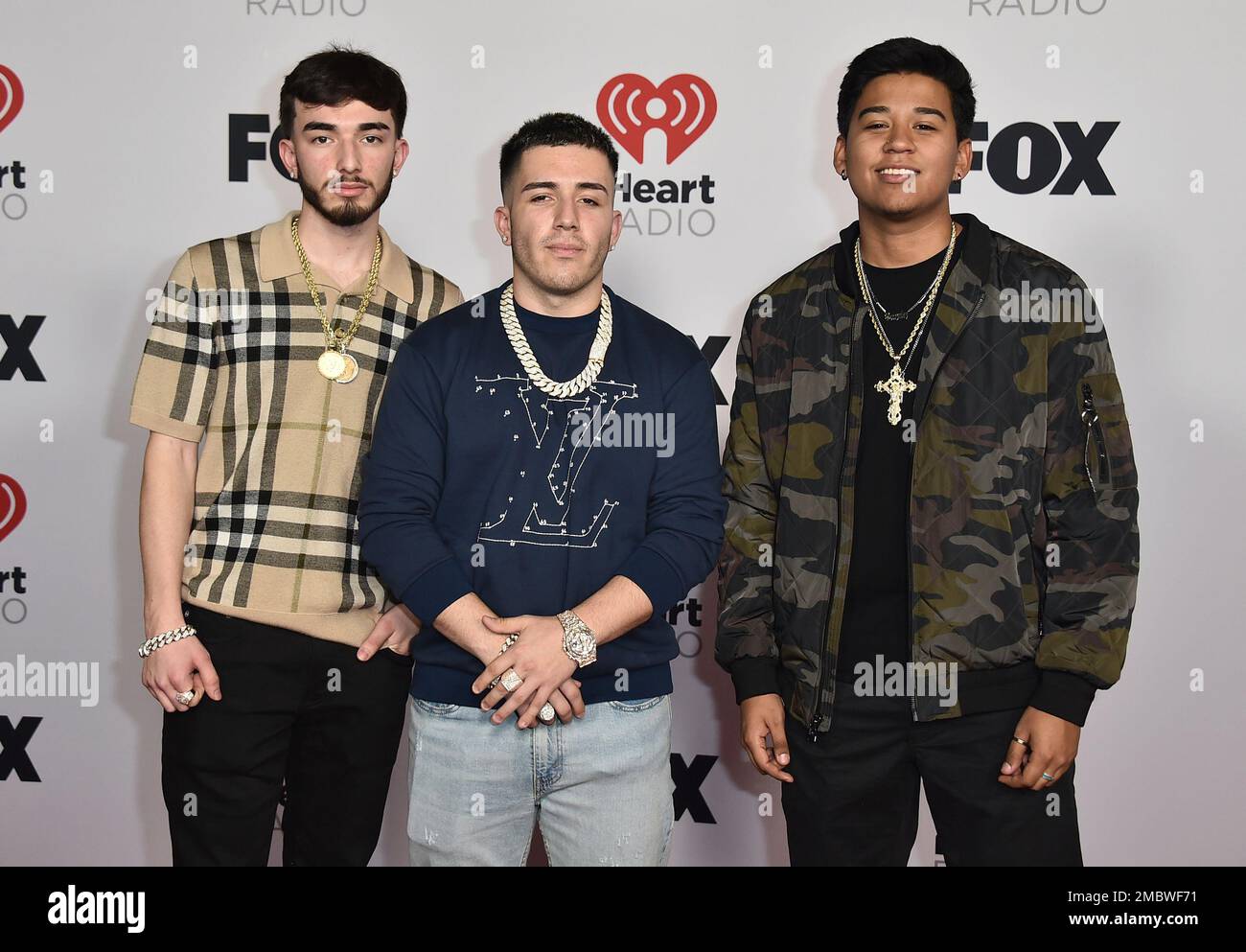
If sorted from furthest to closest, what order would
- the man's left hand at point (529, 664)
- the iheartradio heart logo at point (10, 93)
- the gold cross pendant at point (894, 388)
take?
the iheartradio heart logo at point (10, 93) → the gold cross pendant at point (894, 388) → the man's left hand at point (529, 664)

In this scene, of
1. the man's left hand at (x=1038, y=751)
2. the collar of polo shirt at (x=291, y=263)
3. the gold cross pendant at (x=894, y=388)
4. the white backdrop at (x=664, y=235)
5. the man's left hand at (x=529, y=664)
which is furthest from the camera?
the white backdrop at (x=664, y=235)

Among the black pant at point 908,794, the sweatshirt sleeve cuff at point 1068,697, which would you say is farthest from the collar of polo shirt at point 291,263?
the sweatshirt sleeve cuff at point 1068,697

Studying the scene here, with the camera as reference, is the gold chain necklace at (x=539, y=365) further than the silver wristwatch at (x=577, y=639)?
Yes

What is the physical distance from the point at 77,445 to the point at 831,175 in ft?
6.90

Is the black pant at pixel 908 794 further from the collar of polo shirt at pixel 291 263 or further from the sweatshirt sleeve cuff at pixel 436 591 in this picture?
the collar of polo shirt at pixel 291 263

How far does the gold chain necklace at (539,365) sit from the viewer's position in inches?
77.5

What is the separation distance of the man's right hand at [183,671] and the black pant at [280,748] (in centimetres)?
3

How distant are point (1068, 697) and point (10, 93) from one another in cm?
293

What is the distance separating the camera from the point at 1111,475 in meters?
1.99

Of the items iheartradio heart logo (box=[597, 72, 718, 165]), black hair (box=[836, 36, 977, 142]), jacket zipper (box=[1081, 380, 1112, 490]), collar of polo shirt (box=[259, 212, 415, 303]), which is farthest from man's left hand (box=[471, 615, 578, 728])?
iheartradio heart logo (box=[597, 72, 718, 165])

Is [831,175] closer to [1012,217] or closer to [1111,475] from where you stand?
[1012,217]

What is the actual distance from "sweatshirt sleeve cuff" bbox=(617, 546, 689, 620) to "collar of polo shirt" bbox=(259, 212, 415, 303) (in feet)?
2.49

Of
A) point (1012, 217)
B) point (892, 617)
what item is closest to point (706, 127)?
point (1012, 217)
